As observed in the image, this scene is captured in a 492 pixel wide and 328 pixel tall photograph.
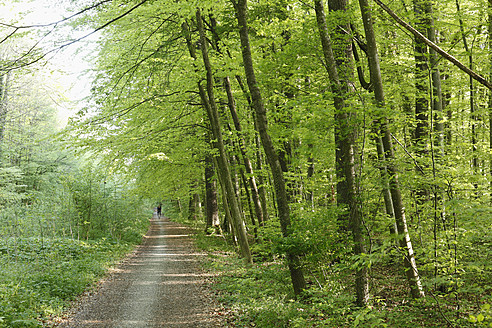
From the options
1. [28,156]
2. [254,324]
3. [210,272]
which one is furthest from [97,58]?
[28,156]

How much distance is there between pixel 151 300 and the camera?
26.6 feet

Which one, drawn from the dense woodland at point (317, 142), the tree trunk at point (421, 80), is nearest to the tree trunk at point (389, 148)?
the dense woodland at point (317, 142)

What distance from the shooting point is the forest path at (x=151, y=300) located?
670cm

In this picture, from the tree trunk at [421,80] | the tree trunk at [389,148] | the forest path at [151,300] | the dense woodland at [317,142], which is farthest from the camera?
the forest path at [151,300]

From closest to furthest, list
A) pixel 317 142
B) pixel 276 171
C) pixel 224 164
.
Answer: pixel 317 142 < pixel 276 171 < pixel 224 164

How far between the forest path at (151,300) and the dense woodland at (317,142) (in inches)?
35.0

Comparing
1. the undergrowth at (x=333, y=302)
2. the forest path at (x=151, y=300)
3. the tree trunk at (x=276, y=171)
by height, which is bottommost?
the forest path at (x=151, y=300)

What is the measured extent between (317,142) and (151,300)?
5.59 meters

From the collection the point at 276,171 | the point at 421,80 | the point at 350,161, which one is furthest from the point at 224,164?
the point at 421,80

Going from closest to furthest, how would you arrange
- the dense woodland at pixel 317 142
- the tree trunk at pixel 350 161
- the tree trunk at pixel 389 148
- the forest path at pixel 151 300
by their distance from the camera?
the dense woodland at pixel 317 142, the tree trunk at pixel 389 148, the tree trunk at pixel 350 161, the forest path at pixel 151 300

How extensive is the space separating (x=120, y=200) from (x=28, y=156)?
14146mm

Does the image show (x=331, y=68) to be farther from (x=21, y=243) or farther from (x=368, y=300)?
(x=21, y=243)

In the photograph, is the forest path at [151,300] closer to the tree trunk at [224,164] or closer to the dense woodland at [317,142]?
the dense woodland at [317,142]

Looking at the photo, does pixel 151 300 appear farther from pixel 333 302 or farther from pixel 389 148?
pixel 389 148
